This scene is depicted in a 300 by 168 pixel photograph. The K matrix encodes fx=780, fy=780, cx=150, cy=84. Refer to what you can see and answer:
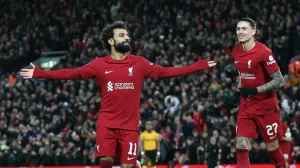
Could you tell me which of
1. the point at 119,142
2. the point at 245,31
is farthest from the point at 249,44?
the point at 119,142

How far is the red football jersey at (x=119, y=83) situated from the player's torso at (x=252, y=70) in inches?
48.7

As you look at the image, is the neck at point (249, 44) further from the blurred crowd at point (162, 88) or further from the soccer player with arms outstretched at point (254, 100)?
the blurred crowd at point (162, 88)

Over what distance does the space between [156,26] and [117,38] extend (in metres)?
19.2

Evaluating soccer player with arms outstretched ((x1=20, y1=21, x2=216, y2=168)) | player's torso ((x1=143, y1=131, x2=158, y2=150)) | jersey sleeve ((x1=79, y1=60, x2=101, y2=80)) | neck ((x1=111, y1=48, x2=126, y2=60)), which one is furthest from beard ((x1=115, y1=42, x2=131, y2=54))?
player's torso ((x1=143, y1=131, x2=158, y2=150))

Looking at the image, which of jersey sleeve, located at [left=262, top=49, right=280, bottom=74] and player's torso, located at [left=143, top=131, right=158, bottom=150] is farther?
player's torso, located at [left=143, top=131, right=158, bottom=150]

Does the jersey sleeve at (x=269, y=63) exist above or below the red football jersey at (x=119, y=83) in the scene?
above

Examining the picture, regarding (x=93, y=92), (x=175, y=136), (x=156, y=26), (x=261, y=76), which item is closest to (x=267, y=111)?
(x=261, y=76)

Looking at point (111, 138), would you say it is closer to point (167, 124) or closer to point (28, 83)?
point (167, 124)

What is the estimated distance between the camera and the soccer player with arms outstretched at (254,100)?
11.2 m

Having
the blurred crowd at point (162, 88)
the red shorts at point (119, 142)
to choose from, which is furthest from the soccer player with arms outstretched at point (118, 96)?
the blurred crowd at point (162, 88)

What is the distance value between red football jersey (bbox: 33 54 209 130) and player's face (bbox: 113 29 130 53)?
0.19 metres

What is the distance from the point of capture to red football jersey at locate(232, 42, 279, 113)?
11.2 m

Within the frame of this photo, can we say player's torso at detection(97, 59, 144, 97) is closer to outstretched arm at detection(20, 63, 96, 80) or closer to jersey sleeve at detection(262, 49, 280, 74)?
outstretched arm at detection(20, 63, 96, 80)

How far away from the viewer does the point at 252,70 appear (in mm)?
11250
